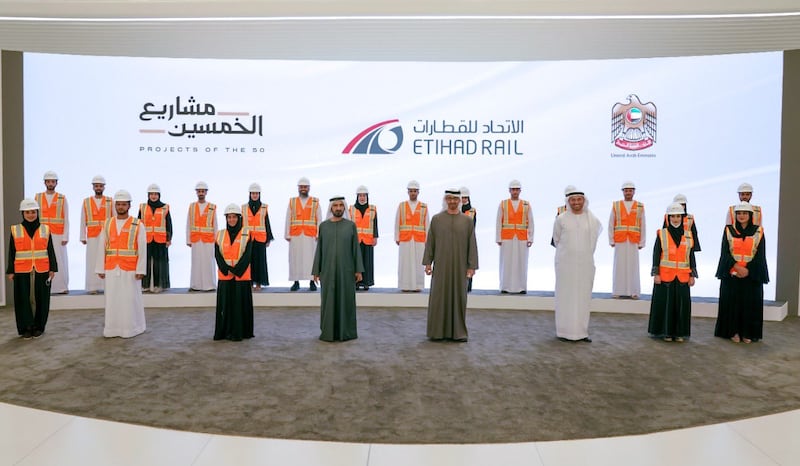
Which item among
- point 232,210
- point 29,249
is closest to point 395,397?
point 232,210

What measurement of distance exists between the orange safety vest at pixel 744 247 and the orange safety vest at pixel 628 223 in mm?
1728

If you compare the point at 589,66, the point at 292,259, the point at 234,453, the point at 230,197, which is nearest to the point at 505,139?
the point at 589,66

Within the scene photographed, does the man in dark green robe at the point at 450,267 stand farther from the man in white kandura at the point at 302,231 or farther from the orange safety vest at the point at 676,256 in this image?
the man in white kandura at the point at 302,231

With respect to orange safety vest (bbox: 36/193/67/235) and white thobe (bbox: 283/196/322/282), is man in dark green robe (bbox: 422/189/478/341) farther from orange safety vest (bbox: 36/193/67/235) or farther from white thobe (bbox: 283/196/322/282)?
orange safety vest (bbox: 36/193/67/235)

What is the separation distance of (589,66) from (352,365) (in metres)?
6.31

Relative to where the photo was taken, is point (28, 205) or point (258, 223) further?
point (258, 223)

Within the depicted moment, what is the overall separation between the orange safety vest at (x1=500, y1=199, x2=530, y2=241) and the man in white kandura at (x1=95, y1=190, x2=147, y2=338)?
4.49 metres

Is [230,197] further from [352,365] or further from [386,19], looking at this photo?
[352,365]

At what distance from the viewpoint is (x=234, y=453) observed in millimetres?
3328

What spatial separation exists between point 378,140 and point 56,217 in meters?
4.46

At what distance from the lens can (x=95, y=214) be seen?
769 cm

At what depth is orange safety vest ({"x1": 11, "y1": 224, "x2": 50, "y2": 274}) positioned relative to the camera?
19.6 ft

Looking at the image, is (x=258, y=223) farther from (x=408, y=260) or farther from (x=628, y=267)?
(x=628, y=267)

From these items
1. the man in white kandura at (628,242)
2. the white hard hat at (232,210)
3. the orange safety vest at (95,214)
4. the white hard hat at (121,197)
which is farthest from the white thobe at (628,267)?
the orange safety vest at (95,214)
